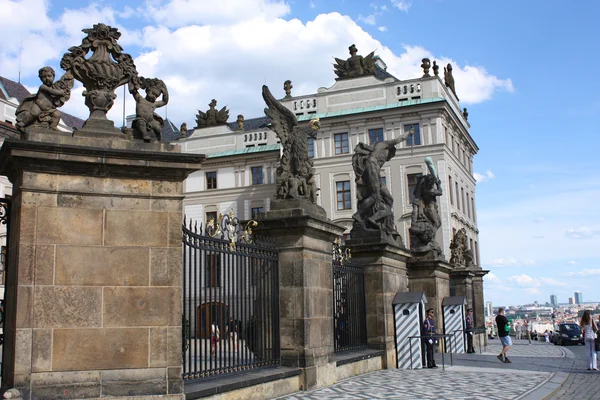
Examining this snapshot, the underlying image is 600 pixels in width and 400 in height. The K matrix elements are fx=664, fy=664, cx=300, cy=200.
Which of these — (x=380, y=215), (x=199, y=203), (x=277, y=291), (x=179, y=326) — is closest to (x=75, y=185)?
(x=179, y=326)

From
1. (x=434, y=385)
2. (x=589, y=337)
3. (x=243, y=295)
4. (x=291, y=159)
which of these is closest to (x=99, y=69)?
(x=243, y=295)

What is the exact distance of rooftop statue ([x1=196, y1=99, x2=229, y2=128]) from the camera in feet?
172

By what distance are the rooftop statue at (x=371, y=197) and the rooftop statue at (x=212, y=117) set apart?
37.8m

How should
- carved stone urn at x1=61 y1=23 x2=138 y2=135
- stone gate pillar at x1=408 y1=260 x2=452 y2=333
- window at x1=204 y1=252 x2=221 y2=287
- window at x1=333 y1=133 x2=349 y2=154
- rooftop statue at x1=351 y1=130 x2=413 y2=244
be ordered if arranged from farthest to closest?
window at x1=333 y1=133 x2=349 y2=154 < stone gate pillar at x1=408 y1=260 x2=452 y2=333 < rooftop statue at x1=351 y1=130 x2=413 y2=244 < window at x1=204 y1=252 x2=221 y2=287 < carved stone urn at x1=61 y1=23 x2=138 y2=135

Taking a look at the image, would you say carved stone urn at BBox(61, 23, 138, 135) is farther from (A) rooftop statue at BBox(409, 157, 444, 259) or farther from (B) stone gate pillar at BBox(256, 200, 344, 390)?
(A) rooftop statue at BBox(409, 157, 444, 259)

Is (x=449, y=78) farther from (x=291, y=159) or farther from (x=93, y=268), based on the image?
(x=93, y=268)

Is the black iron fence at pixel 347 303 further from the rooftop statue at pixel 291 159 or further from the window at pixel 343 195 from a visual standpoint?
the window at pixel 343 195

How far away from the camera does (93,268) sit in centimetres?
684

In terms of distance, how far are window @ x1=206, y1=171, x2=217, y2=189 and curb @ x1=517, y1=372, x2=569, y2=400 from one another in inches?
1515

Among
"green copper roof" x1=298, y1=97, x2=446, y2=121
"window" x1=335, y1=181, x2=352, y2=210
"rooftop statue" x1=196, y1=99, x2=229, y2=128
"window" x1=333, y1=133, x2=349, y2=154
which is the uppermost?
"rooftop statue" x1=196, y1=99, x2=229, y2=128

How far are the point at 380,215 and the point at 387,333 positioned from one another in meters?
2.60

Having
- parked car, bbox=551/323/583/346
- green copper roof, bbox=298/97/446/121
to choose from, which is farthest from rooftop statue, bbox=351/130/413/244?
green copper roof, bbox=298/97/446/121

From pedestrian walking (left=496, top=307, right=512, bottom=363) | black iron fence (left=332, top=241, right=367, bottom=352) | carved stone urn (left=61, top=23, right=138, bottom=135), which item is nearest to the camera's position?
carved stone urn (left=61, top=23, right=138, bottom=135)

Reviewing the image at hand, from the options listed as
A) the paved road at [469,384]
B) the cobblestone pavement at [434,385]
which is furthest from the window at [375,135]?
the cobblestone pavement at [434,385]
